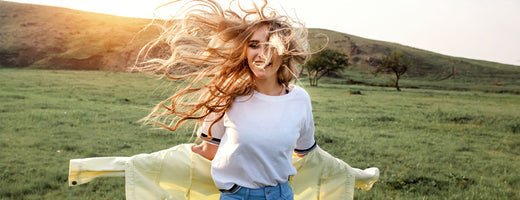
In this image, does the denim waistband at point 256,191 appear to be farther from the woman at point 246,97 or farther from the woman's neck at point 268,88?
the woman's neck at point 268,88

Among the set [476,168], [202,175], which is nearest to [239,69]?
[202,175]

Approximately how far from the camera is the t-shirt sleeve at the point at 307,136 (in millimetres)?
2615

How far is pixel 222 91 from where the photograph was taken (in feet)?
8.11

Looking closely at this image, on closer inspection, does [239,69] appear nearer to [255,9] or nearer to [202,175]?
[255,9]

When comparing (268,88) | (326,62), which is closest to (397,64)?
(326,62)

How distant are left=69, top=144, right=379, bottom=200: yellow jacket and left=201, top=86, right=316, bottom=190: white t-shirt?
322 mm

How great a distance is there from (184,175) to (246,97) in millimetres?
748

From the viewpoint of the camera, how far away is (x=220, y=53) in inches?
104

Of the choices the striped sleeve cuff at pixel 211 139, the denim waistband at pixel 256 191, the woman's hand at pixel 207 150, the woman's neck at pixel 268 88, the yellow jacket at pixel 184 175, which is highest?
the woman's neck at pixel 268 88

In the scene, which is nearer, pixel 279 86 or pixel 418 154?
pixel 279 86

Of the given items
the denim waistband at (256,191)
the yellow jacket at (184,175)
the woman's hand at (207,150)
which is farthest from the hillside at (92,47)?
the denim waistband at (256,191)

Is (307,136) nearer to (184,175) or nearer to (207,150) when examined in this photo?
(207,150)

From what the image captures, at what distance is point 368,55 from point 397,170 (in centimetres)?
7955

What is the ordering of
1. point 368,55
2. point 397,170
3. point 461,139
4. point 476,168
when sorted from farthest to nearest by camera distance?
1. point 368,55
2. point 461,139
3. point 476,168
4. point 397,170
